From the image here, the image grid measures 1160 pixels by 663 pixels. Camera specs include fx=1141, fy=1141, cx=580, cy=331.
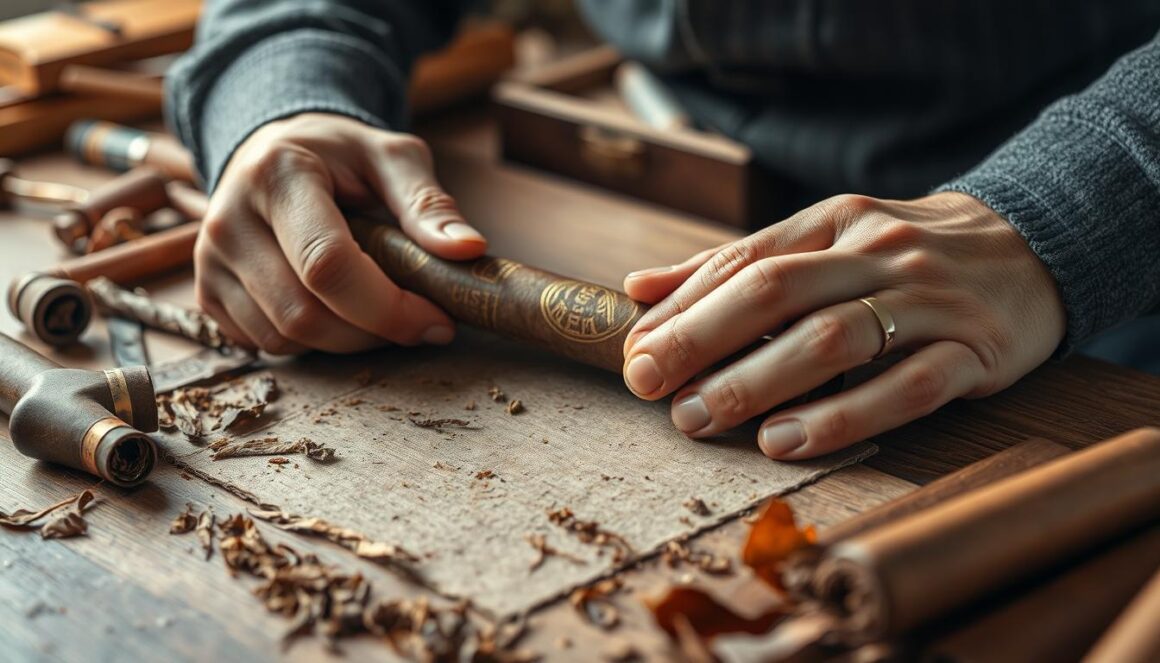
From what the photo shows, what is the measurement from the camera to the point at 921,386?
1.14 m

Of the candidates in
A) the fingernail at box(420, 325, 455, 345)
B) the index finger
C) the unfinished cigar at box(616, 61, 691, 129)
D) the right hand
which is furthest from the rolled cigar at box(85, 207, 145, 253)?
the unfinished cigar at box(616, 61, 691, 129)

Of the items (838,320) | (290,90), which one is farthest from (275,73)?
(838,320)

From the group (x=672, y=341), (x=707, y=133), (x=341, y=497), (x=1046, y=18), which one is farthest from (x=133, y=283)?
(x=1046, y=18)

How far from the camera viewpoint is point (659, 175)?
1.99m

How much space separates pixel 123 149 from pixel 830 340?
1405mm

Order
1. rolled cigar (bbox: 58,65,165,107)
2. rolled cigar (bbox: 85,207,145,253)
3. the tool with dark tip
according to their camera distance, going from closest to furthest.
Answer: the tool with dark tip < rolled cigar (bbox: 85,207,145,253) < rolled cigar (bbox: 58,65,165,107)

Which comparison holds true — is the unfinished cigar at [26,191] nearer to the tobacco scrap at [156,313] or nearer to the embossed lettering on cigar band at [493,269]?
the tobacco scrap at [156,313]

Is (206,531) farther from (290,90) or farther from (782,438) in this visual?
(290,90)

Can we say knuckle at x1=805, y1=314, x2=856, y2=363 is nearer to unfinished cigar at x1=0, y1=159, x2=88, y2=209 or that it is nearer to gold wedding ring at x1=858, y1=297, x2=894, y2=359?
gold wedding ring at x1=858, y1=297, x2=894, y2=359

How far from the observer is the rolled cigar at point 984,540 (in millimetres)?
766

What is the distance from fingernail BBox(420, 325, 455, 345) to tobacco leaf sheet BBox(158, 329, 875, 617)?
0.11 ft

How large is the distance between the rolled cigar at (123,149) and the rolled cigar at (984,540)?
147 cm

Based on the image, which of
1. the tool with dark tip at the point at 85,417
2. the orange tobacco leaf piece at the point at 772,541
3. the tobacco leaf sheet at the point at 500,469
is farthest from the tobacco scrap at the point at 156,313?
the orange tobacco leaf piece at the point at 772,541

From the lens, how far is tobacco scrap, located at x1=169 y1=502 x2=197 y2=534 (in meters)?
1.04
